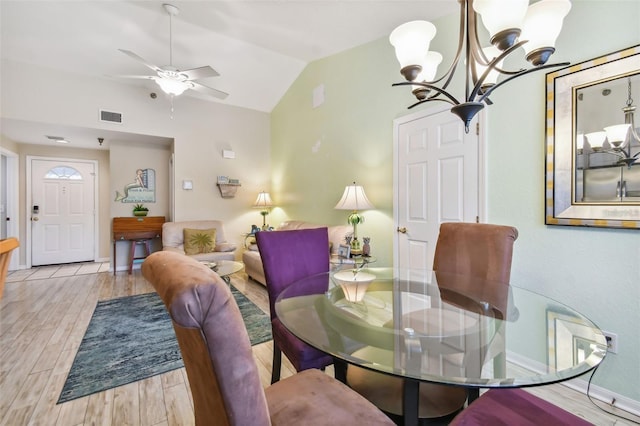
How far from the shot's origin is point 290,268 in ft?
6.00

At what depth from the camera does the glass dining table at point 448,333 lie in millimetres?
902

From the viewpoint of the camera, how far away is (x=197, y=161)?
4906 mm

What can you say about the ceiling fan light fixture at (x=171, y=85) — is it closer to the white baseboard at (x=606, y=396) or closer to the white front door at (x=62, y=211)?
the white front door at (x=62, y=211)

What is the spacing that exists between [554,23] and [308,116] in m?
3.55

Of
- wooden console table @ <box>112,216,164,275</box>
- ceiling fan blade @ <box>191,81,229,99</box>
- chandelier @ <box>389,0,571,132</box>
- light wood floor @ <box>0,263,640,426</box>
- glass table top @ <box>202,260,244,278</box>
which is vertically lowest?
light wood floor @ <box>0,263,640,426</box>

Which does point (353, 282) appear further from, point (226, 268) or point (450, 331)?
point (226, 268)

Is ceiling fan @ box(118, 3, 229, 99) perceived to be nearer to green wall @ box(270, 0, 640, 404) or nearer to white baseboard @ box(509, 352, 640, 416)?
green wall @ box(270, 0, 640, 404)

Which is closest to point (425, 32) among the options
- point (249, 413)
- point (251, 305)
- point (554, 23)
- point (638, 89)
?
point (554, 23)

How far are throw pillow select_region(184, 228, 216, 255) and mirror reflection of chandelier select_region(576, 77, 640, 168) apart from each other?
4.51 m

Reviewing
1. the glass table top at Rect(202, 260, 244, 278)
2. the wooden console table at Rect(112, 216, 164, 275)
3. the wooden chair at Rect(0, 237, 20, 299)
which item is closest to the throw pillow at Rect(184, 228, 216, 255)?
the wooden console table at Rect(112, 216, 164, 275)

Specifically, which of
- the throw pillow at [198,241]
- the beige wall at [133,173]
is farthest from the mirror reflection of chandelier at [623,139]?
the beige wall at [133,173]

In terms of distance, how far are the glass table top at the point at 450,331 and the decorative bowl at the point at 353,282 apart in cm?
2

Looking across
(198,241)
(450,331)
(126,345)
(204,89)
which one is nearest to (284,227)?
(198,241)

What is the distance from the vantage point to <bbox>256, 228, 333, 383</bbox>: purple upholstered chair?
4.70ft
